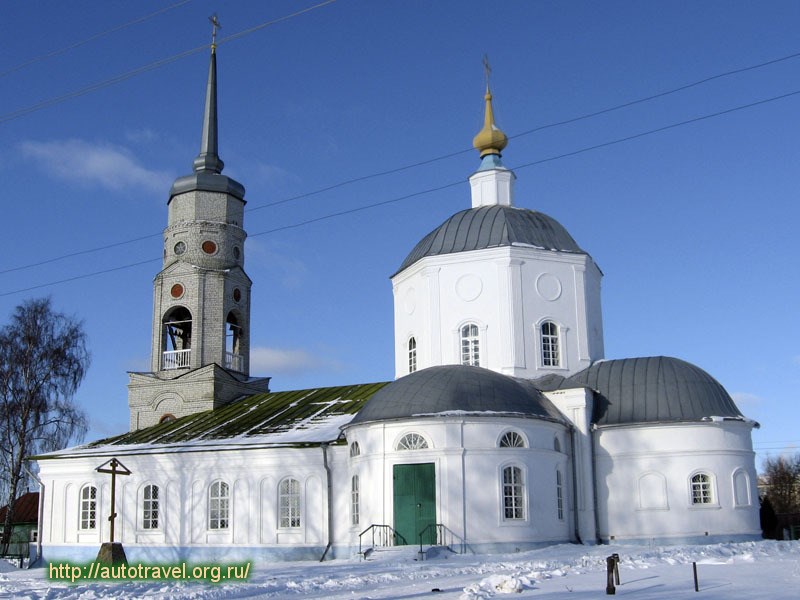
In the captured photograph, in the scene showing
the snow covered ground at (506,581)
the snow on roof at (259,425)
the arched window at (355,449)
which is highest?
the snow on roof at (259,425)

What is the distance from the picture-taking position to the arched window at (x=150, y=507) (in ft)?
90.1

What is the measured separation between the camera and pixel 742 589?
1176 cm

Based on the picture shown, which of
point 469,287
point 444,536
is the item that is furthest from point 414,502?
point 469,287

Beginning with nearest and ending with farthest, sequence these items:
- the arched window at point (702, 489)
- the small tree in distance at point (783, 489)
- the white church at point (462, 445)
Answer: the white church at point (462, 445), the arched window at point (702, 489), the small tree in distance at point (783, 489)

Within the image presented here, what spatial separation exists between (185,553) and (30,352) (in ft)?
33.2

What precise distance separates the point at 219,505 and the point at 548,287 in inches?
448

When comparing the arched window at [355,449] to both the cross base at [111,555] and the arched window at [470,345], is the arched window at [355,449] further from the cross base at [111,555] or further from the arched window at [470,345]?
the cross base at [111,555]

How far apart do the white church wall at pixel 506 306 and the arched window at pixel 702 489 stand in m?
4.77

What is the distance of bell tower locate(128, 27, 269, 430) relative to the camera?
32.9 m

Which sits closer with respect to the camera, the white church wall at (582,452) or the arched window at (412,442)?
the arched window at (412,442)

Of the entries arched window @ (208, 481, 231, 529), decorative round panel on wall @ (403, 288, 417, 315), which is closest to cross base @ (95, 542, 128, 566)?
arched window @ (208, 481, 231, 529)

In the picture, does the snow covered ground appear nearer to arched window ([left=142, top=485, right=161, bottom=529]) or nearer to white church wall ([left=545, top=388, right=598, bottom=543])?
white church wall ([left=545, top=388, right=598, bottom=543])

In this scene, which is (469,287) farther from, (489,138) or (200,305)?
(200,305)

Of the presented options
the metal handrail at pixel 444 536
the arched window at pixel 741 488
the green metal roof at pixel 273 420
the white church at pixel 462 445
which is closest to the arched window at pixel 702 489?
the white church at pixel 462 445
